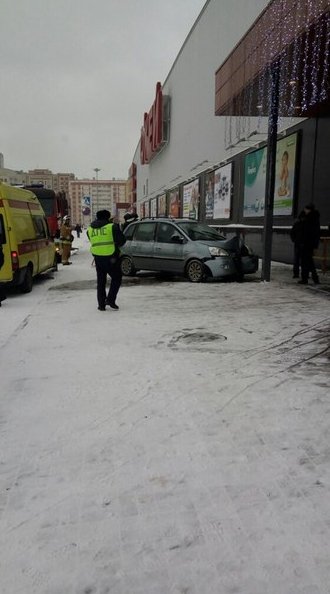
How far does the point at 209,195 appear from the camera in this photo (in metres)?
26.6

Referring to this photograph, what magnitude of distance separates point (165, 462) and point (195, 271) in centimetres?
858

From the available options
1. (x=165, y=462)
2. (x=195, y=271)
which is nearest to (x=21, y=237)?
(x=195, y=271)

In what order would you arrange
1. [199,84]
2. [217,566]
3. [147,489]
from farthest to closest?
[199,84] → [147,489] → [217,566]

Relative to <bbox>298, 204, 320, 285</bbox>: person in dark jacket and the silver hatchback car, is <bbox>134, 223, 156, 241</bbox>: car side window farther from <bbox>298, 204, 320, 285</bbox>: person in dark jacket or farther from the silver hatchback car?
<bbox>298, 204, 320, 285</bbox>: person in dark jacket

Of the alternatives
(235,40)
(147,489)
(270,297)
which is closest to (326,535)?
(147,489)

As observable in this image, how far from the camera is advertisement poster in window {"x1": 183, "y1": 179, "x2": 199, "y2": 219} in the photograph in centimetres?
2983

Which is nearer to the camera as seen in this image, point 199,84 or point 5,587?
point 5,587

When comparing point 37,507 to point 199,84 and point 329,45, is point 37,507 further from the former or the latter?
point 199,84

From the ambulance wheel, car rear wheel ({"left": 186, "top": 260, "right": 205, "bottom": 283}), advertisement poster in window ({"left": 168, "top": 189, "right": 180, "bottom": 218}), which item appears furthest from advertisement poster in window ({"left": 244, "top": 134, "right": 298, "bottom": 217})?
advertisement poster in window ({"left": 168, "top": 189, "right": 180, "bottom": 218})

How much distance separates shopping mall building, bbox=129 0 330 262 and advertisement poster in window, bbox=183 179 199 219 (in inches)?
2.6

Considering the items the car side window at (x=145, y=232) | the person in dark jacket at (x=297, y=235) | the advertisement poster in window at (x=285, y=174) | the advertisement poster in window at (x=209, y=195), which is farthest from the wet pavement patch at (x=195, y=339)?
the advertisement poster in window at (x=209, y=195)

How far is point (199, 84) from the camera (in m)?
28.9

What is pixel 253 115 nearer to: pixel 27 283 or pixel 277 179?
pixel 277 179

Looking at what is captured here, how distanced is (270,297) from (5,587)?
7780 mm
